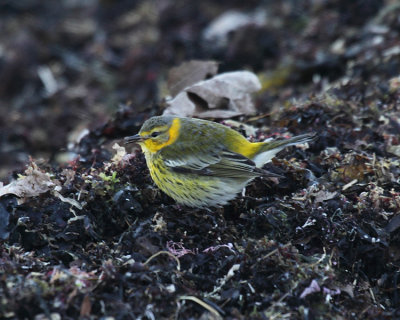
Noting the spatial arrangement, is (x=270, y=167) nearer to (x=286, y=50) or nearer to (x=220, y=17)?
(x=286, y=50)

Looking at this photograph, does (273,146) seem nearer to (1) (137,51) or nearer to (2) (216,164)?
(2) (216,164)

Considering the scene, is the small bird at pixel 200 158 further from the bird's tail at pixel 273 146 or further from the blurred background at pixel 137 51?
the blurred background at pixel 137 51

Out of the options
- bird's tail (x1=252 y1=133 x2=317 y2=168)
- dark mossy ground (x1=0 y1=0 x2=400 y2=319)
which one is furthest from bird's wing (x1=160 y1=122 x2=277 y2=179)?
dark mossy ground (x1=0 y1=0 x2=400 y2=319)

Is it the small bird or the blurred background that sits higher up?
the small bird

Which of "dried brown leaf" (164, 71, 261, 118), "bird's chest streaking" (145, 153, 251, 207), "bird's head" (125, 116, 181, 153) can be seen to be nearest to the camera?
"bird's chest streaking" (145, 153, 251, 207)

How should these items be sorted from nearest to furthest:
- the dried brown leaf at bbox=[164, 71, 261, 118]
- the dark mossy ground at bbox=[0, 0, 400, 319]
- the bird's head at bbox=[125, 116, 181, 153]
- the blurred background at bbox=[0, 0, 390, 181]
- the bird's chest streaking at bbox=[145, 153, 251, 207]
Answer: the dark mossy ground at bbox=[0, 0, 400, 319] → the bird's chest streaking at bbox=[145, 153, 251, 207] → the bird's head at bbox=[125, 116, 181, 153] → the dried brown leaf at bbox=[164, 71, 261, 118] → the blurred background at bbox=[0, 0, 390, 181]

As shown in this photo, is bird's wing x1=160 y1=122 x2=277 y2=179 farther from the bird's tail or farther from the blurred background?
the blurred background

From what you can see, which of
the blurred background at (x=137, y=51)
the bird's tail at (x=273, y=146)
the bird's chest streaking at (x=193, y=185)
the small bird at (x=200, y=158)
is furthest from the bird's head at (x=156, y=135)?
the blurred background at (x=137, y=51)

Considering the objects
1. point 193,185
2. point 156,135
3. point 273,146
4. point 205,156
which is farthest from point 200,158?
point 273,146

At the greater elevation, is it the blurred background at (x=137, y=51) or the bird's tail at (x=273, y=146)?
the bird's tail at (x=273, y=146)
